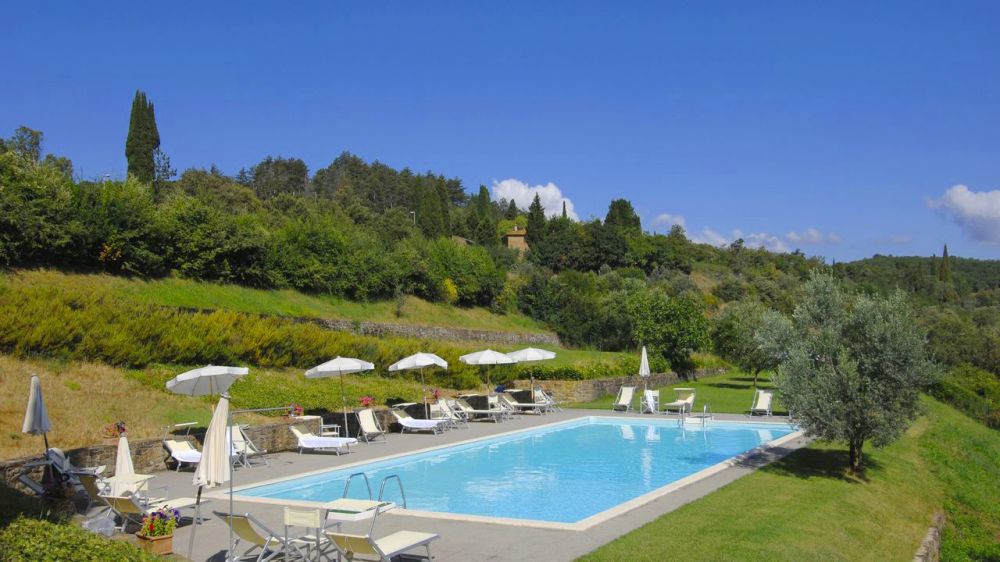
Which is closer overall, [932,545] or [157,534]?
[157,534]

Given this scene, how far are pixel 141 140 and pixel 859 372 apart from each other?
48.8 metres

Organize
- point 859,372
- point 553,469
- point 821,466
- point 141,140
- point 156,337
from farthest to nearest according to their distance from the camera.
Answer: point 141,140, point 156,337, point 553,469, point 821,466, point 859,372

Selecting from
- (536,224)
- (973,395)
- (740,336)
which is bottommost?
(973,395)

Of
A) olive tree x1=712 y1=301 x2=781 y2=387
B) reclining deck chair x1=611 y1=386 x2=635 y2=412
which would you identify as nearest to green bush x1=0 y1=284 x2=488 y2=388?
reclining deck chair x1=611 y1=386 x2=635 y2=412

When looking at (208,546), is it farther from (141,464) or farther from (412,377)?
(412,377)

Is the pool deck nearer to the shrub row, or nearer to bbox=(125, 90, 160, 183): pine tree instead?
the shrub row

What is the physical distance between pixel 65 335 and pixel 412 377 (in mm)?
10782

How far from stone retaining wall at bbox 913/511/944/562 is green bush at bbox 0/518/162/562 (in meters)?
8.52

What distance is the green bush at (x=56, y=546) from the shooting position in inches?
226

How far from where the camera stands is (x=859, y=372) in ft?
39.0

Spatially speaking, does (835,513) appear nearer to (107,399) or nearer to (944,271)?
(107,399)

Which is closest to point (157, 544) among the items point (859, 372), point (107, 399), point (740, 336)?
point (107, 399)

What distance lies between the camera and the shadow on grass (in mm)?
12469

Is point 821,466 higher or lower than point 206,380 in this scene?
lower
